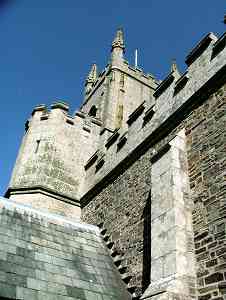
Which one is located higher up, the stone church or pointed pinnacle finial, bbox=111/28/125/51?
pointed pinnacle finial, bbox=111/28/125/51

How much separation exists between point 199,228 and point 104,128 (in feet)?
25.0

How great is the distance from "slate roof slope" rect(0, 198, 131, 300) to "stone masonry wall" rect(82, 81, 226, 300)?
0.51 metres

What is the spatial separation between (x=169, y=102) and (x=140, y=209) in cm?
234

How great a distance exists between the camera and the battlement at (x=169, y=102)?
661cm

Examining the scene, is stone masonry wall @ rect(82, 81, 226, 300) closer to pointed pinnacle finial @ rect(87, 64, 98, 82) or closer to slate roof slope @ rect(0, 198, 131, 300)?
slate roof slope @ rect(0, 198, 131, 300)

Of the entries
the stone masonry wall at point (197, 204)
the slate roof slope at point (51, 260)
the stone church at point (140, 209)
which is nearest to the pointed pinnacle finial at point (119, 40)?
the stone church at point (140, 209)

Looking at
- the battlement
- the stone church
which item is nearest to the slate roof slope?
the stone church

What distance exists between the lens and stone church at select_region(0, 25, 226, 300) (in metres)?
5.10

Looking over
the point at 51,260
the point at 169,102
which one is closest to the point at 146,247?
the point at 51,260

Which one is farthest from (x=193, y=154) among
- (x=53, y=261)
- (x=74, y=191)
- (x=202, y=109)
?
(x=74, y=191)

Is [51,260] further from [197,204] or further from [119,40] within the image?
[119,40]

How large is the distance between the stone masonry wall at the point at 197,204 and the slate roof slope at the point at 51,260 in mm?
514

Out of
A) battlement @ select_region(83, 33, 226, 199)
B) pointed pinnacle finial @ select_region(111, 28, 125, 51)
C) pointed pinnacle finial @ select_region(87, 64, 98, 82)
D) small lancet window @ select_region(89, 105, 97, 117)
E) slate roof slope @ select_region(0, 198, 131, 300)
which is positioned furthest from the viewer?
pointed pinnacle finial @ select_region(87, 64, 98, 82)

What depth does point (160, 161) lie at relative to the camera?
252 inches
